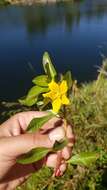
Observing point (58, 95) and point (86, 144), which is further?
point (86, 144)

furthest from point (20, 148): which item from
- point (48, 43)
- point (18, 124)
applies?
point (48, 43)

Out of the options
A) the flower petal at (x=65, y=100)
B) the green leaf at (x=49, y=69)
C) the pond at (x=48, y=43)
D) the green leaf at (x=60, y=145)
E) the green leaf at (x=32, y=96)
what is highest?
the green leaf at (x=49, y=69)

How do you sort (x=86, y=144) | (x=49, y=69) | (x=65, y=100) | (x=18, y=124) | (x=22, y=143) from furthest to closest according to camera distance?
1. (x=86, y=144)
2. (x=18, y=124)
3. (x=22, y=143)
4. (x=49, y=69)
5. (x=65, y=100)

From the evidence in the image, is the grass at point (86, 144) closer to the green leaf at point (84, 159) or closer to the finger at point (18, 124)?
the finger at point (18, 124)

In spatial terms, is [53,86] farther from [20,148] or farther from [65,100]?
[20,148]

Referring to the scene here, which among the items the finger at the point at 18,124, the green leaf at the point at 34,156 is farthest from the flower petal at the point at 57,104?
the finger at the point at 18,124

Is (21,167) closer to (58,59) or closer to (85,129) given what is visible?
(85,129)

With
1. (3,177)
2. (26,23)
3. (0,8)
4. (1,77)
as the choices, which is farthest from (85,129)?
(0,8)
